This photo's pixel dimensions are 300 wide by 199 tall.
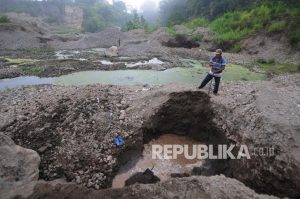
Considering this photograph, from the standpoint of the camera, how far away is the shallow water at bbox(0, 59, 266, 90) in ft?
48.9

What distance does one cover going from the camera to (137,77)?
53.4 ft

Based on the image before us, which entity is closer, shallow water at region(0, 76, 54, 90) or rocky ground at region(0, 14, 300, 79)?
shallow water at region(0, 76, 54, 90)

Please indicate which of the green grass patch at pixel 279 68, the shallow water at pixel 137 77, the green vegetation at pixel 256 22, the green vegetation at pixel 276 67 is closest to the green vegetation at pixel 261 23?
the green vegetation at pixel 256 22

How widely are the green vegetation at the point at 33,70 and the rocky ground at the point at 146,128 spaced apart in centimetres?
604

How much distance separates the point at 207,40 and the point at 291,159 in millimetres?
24787

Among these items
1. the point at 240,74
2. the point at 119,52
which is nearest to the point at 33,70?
the point at 119,52

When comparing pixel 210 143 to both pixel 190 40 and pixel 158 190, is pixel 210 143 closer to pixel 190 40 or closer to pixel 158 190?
pixel 158 190

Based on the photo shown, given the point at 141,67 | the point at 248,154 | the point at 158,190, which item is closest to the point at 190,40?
the point at 141,67

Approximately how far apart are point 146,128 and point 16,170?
415 centimetres

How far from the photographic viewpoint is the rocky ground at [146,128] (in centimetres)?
661

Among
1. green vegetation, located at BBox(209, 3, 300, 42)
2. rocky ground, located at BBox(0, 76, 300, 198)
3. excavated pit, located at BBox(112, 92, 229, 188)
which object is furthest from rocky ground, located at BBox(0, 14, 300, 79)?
excavated pit, located at BBox(112, 92, 229, 188)

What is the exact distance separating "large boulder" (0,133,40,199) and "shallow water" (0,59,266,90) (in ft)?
27.7

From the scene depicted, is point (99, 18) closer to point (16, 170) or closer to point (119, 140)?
point (119, 140)

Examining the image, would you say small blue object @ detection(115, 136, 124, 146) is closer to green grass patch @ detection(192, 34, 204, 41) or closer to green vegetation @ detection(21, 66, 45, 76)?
green vegetation @ detection(21, 66, 45, 76)
